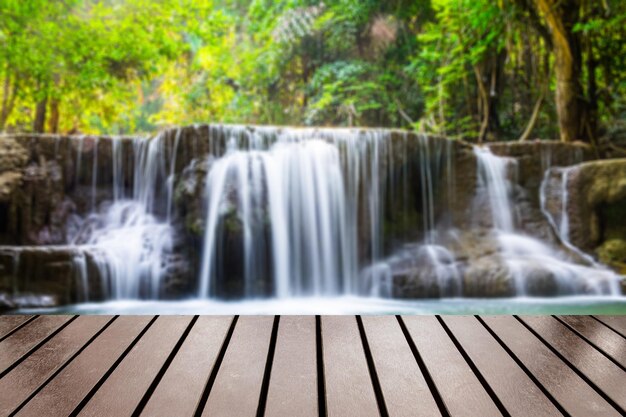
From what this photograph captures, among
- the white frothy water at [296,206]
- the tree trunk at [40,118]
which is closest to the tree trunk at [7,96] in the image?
the tree trunk at [40,118]

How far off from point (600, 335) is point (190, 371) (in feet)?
3.82

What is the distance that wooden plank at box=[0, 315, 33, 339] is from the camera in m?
1.45

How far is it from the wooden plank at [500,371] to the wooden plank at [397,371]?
0.51 ft

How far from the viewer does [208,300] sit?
466cm

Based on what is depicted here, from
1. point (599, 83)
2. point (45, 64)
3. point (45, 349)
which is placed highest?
point (45, 64)

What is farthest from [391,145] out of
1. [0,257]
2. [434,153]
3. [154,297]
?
[0,257]

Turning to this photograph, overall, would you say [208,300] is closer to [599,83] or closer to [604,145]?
[604,145]

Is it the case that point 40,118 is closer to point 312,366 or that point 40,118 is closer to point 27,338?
point 27,338

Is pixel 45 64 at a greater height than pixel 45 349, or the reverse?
pixel 45 64

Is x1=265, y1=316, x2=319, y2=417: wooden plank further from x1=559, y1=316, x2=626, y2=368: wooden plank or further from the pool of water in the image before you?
the pool of water

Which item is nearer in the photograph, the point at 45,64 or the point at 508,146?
the point at 508,146

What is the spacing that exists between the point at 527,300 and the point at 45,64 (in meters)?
7.75

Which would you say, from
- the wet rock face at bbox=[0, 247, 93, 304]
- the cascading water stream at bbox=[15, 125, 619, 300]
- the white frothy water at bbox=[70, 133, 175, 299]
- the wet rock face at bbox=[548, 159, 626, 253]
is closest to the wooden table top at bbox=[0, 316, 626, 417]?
the wet rock face at bbox=[0, 247, 93, 304]

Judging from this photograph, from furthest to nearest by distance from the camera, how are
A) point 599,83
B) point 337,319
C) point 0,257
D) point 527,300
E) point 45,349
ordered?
point 599,83
point 527,300
point 0,257
point 337,319
point 45,349
